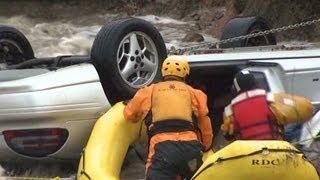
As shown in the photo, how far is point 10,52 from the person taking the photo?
7.16m

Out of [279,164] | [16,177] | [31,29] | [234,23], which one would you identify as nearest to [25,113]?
[16,177]

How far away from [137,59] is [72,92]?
761mm

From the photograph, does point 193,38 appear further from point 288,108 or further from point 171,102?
point 288,108

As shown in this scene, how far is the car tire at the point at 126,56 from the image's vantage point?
5738 mm

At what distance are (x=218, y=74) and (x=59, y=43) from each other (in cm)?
1296

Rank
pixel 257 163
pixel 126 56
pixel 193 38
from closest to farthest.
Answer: pixel 257 163
pixel 126 56
pixel 193 38

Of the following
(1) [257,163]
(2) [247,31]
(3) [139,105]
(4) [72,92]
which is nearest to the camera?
(1) [257,163]

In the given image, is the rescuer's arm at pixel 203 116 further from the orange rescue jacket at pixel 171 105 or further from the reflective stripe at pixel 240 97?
the reflective stripe at pixel 240 97

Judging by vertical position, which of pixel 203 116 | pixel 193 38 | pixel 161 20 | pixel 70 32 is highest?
pixel 203 116

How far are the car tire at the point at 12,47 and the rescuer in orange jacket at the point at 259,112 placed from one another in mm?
2905

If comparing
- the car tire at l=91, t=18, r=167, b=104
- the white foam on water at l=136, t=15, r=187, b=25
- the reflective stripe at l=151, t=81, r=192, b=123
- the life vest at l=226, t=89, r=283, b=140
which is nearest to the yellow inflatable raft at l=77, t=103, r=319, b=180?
the life vest at l=226, t=89, r=283, b=140

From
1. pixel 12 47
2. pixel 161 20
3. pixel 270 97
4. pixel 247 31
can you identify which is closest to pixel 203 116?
pixel 270 97

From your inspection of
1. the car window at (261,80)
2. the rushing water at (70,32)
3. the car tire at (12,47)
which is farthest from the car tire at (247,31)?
the rushing water at (70,32)

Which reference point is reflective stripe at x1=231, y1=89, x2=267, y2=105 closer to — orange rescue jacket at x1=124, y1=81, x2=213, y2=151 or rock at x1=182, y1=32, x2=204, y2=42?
orange rescue jacket at x1=124, y1=81, x2=213, y2=151
